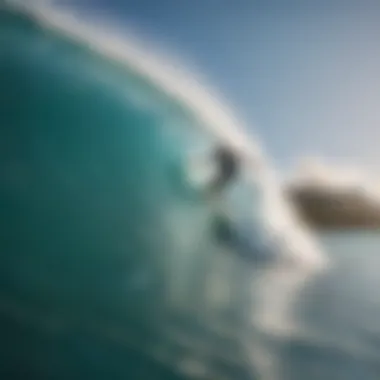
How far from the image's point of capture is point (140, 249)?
1122 millimetres

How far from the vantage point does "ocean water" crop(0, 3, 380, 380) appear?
3.63 feet

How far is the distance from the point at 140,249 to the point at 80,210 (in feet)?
0.45

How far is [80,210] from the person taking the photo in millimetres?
1129

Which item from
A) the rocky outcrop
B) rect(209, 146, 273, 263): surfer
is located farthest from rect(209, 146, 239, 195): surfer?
the rocky outcrop

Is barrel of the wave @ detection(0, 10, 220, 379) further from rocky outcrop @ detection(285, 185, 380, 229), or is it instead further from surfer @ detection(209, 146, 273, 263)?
rocky outcrop @ detection(285, 185, 380, 229)

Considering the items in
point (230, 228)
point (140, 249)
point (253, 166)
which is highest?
point (253, 166)

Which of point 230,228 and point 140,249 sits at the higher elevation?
point 230,228

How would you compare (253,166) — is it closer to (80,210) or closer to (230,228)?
(230,228)

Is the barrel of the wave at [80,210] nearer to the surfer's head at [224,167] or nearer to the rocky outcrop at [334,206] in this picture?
the surfer's head at [224,167]

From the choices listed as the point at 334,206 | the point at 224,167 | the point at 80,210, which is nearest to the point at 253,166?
the point at 224,167

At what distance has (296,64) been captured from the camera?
1171 mm

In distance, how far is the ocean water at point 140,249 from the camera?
1.11 metres

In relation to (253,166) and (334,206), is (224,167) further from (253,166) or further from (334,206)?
(334,206)

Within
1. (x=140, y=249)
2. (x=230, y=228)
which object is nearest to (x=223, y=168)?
(x=230, y=228)
